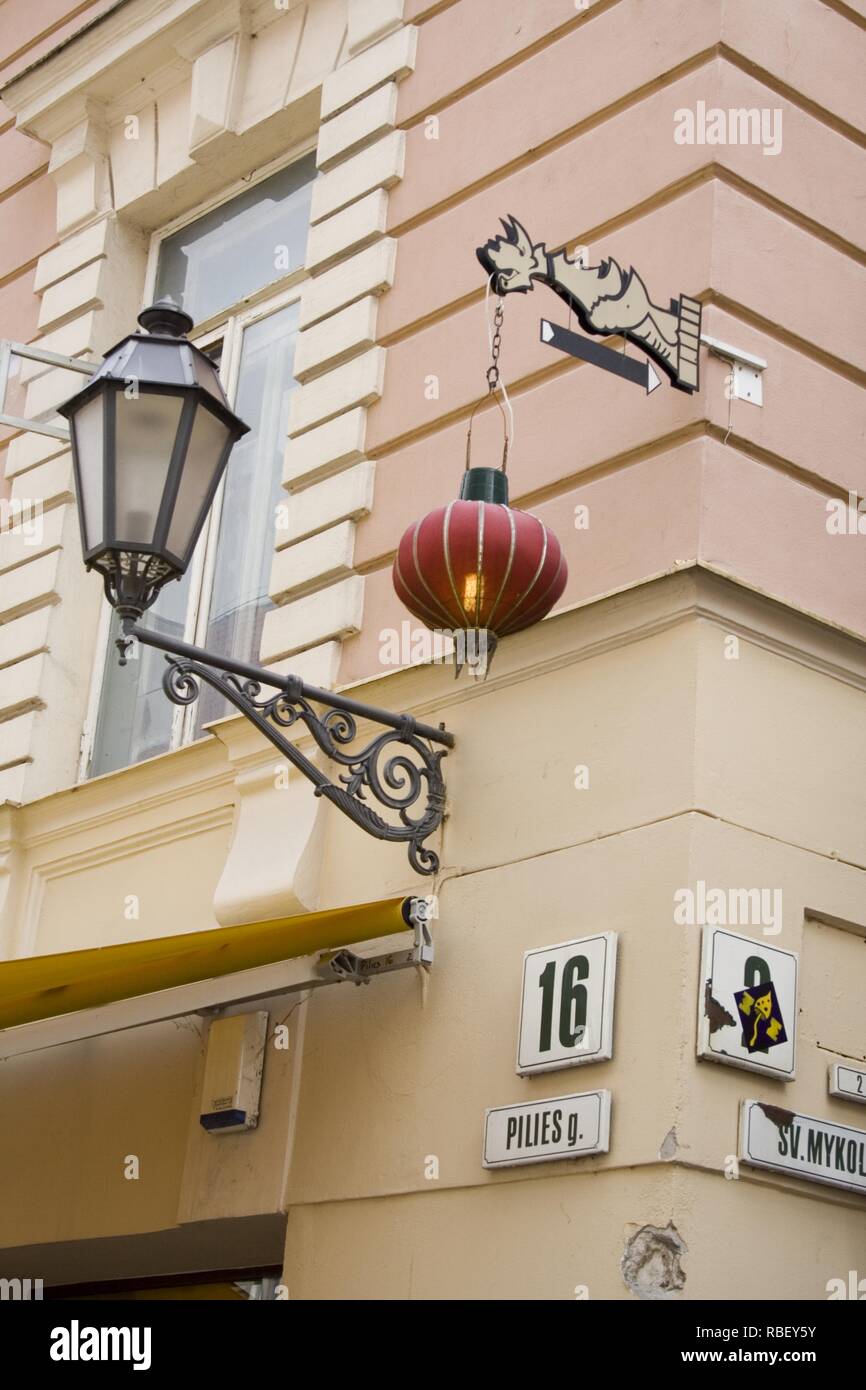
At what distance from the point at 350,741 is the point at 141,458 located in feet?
3.70

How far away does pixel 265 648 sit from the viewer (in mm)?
7516

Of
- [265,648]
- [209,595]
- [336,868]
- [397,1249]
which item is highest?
[209,595]

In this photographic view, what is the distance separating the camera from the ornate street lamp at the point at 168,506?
19.2 ft

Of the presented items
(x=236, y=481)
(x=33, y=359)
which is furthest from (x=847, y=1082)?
(x=33, y=359)

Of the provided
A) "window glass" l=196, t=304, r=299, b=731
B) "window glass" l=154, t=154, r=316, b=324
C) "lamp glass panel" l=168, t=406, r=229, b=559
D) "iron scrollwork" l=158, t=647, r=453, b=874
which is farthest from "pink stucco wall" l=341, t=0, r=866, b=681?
"lamp glass panel" l=168, t=406, r=229, b=559

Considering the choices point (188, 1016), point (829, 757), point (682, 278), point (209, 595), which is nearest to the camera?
point (829, 757)

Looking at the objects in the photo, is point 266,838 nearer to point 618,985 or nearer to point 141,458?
point 141,458

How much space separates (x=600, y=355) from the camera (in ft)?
19.9

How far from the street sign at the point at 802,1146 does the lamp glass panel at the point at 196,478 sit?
2309 millimetres

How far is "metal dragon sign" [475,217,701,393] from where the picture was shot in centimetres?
585

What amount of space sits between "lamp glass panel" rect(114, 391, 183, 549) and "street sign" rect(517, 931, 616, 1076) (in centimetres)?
172

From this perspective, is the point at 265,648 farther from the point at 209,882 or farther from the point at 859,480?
the point at 859,480

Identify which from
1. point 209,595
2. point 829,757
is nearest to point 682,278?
point 829,757

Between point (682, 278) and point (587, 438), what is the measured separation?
611 millimetres
